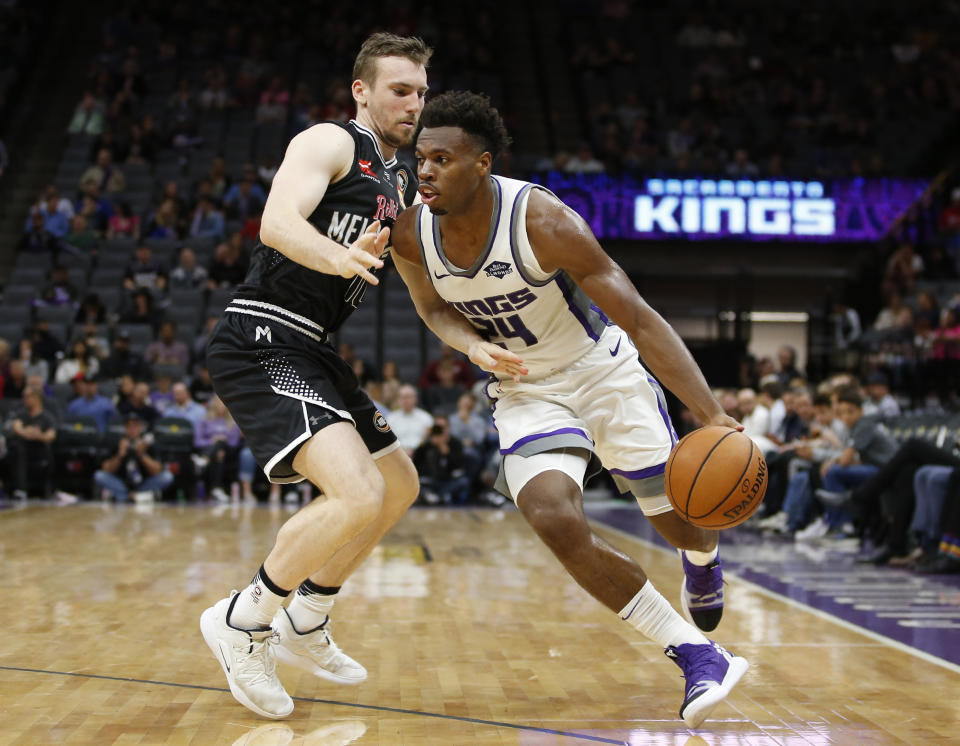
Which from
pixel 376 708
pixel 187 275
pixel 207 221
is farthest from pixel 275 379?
pixel 207 221

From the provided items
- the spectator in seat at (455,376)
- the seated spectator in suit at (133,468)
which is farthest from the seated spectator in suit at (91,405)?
the spectator in seat at (455,376)

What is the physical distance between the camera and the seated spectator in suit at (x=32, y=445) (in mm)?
11719

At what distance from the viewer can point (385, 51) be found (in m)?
3.71

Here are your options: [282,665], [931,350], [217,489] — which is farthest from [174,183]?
[282,665]

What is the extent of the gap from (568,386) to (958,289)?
12.0 meters

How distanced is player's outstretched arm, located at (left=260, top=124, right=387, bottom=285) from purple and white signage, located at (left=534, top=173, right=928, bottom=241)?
12.1 metres

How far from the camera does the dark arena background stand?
383 centimetres

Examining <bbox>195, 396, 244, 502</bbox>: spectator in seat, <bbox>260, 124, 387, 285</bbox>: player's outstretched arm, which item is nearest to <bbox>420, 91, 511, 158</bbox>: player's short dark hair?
<bbox>260, 124, 387, 285</bbox>: player's outstretched arm

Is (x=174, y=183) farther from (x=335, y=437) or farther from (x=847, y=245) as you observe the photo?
(x=335, y=437)

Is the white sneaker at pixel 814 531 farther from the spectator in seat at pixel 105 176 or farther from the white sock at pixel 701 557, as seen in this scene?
the spectator in seat at pixel 105 176

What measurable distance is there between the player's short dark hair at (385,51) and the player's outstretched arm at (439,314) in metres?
0.47

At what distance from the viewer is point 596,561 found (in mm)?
3408

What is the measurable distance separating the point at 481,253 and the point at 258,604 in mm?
1285

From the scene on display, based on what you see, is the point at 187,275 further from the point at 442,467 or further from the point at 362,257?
the point at 362,257
